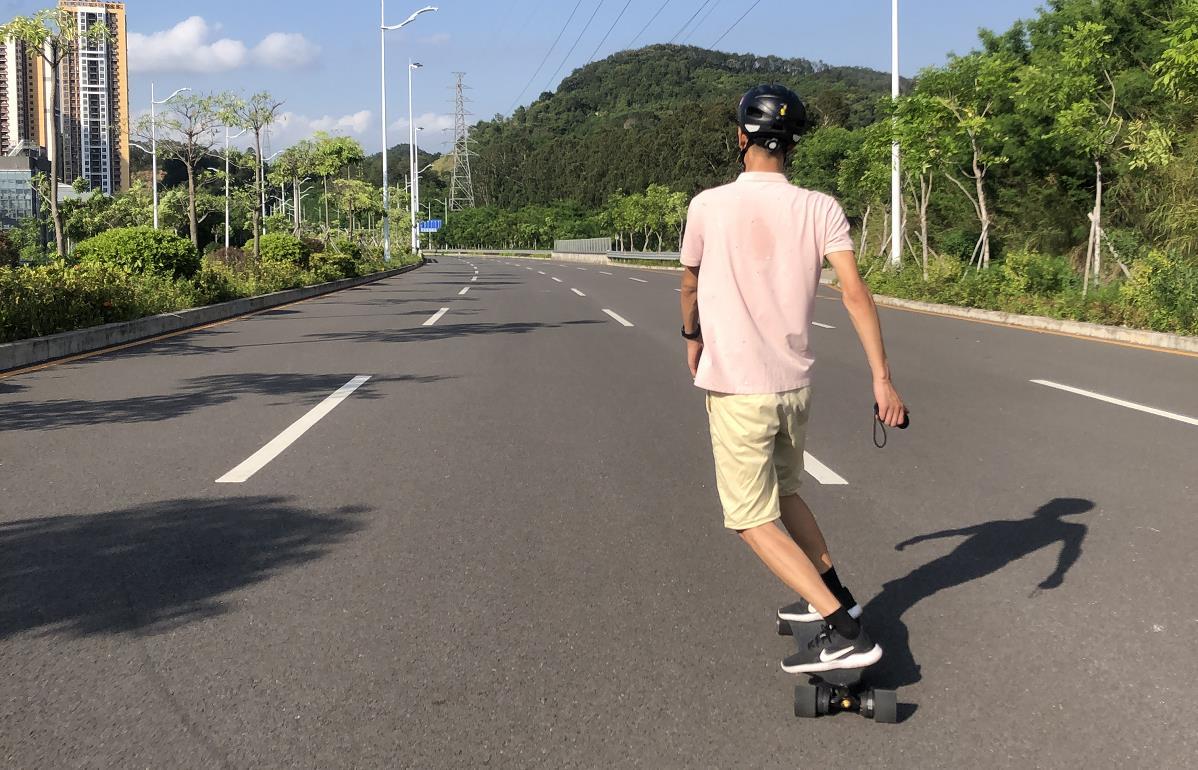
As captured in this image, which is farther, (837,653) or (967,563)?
(967,563)

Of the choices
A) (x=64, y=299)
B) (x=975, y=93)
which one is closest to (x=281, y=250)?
(x=64, y=299)

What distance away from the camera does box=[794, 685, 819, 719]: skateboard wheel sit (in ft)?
10.4

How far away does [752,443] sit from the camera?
3.21m

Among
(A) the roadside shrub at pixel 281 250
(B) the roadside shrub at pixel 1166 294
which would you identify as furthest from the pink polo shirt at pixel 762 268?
(A) the roadside shrub at pixel 281 250

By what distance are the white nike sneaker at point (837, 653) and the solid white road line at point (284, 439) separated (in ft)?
13.0

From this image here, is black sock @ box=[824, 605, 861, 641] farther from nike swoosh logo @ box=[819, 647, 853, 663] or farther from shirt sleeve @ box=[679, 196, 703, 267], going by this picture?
shirt sleeve @ box=[679, 196, 703, 267]

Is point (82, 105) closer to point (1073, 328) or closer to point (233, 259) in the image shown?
Answer: point (233, 259)

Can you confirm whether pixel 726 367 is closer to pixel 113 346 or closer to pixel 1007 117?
pixel 113 346

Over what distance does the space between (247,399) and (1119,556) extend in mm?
7026

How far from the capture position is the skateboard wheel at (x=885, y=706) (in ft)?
10.3

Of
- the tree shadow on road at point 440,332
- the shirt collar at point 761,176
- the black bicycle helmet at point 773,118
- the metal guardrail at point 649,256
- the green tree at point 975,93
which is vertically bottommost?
the tree shadow on road at point 440,332

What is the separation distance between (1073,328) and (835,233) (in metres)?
15.5

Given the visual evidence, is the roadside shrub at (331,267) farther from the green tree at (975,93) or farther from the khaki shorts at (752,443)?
the khaki shorts at (752,443)

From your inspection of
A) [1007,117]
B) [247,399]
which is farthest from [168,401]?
[1007,117]
